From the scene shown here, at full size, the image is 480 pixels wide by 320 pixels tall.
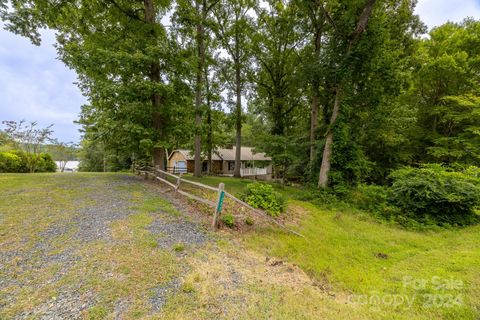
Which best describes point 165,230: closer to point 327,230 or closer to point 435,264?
point 327,230

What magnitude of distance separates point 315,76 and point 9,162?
887 inches

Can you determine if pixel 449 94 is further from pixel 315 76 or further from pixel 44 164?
pixel 44 164

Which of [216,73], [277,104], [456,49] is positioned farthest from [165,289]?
[456,49]

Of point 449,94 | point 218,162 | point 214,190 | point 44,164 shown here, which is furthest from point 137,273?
point 218,162

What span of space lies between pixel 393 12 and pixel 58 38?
20.1 metres

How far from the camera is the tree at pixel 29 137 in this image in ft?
56.3

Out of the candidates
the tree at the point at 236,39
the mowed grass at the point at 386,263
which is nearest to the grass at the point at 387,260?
the mowed grass at the point at 386,263

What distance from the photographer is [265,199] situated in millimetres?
7223

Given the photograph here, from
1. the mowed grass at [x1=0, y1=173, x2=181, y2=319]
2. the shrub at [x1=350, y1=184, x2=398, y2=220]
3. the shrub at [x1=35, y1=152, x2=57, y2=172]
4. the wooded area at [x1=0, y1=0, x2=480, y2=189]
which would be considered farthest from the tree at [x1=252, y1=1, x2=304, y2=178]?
the shrub at [x1=35, y1=152, x2=57, y2=172]

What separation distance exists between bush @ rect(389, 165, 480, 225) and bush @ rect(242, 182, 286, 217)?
496 centimetres

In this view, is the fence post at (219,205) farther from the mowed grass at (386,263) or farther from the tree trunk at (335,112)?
the tree trunk at (335,112)

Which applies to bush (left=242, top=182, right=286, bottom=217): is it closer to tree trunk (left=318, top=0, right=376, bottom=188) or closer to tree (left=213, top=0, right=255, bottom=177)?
tree trunk (left=318, top=0, right=376, bottom=188)

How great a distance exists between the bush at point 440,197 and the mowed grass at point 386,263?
0.74 m

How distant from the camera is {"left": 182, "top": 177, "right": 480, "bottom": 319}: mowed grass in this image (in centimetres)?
292
